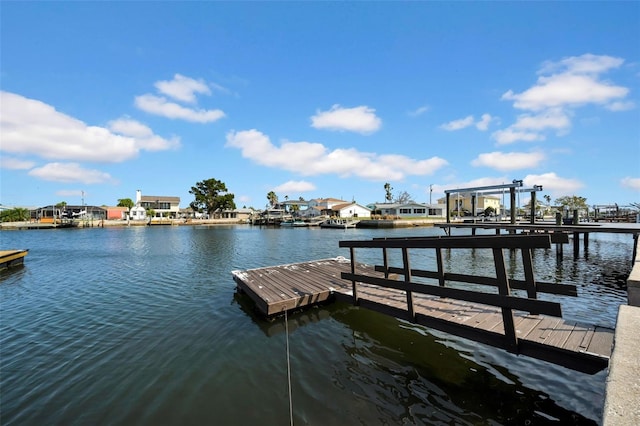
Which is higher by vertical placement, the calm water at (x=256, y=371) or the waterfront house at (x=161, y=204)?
Answer: the waterfront house at (x=161, y=204)

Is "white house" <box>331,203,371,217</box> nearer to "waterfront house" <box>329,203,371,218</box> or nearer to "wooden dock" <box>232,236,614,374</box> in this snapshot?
"waterfront house" <box>329,203,371,218</box>


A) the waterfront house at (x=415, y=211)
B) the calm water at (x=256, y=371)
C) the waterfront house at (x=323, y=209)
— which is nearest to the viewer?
the calm water at (x=256, y=371)

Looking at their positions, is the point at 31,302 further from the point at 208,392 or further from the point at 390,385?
Answer: the point at 390,385

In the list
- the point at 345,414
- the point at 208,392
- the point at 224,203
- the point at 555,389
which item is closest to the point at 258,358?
the point at 208,392

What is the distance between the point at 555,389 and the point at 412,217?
75.1 m

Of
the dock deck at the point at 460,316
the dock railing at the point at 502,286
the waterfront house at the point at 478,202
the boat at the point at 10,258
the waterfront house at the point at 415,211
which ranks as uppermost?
the waterfront house at the point at 478,202

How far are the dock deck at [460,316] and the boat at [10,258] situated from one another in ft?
55.5

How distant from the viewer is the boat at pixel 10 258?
1786cm

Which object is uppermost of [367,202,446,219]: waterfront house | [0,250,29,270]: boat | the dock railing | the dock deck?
[367,202,446,219]: waterfront house

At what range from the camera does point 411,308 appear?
20.0 feet

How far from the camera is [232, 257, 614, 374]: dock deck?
4.27 metres

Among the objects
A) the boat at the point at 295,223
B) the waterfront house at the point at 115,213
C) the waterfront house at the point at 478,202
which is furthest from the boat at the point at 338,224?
the waterfront house at the point at 115,213

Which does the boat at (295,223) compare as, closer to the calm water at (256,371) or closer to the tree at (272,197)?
the tree at (272,197)

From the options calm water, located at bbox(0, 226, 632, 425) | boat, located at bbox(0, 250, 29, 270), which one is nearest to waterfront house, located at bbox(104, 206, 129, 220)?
boat, located at bbox(0, 250, 29, 270)
